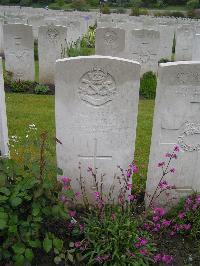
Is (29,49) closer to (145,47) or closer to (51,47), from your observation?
(51,47)

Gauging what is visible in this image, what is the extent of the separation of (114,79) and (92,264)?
1839 mm

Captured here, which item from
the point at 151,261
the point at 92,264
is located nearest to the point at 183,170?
the point at 151,261

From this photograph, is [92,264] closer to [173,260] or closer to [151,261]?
[151,261]

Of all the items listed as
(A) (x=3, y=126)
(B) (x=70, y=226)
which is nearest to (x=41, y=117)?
(A) (x=3, y=126)

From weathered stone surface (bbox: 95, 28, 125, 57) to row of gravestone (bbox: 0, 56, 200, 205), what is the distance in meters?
6.19

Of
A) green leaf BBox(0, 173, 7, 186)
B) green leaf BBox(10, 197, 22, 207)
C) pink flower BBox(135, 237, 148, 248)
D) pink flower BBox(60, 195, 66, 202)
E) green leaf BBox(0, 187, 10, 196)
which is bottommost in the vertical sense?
pink flower BBox(135, 237, 148, 248)

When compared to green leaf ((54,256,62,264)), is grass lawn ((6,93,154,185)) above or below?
above

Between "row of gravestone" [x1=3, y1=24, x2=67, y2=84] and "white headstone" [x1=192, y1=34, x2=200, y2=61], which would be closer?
"row of gravestone" [x1=3, y1=24, x2=67, y2=84]

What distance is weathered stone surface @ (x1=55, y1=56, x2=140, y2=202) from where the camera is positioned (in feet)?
12.7

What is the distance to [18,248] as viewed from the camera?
127 inches

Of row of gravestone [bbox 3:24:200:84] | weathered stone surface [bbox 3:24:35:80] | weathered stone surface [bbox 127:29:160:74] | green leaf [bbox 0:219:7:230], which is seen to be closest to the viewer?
green leaf [bbox 0:219:7:230]

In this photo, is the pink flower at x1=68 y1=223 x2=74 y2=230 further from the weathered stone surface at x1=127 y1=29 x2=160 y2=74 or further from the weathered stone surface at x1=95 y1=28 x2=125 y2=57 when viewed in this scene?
the weathered stone surface at x1=127 y1=29 x2=160 y2=74

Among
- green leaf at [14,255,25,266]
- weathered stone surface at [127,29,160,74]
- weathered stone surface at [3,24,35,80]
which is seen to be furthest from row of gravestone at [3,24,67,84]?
green leaf at [14,255,25,266]

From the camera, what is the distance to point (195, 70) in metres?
3.90
